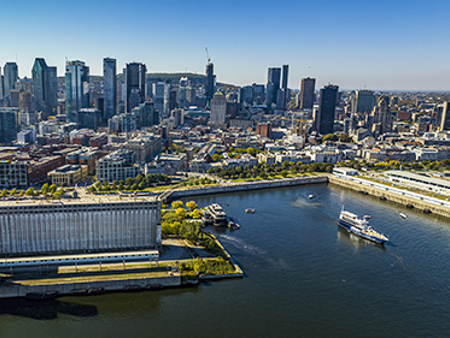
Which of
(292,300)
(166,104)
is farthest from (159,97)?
(292,300)

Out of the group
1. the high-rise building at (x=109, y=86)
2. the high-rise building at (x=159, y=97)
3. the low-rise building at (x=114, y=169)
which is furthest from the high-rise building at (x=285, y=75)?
the low-rise building at (x=114, y=169)

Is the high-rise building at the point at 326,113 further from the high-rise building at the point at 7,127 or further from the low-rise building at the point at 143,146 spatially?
the high-rise building at the point at 7,127

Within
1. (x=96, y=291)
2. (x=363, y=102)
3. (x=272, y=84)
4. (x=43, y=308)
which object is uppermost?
(x=272, y=84)

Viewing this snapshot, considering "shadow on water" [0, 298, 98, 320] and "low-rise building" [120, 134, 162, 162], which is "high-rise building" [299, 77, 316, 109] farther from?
"shadow on water" [0, 298, 98, 320]

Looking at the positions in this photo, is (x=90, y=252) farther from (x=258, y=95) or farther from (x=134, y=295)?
(x=258, y=95)

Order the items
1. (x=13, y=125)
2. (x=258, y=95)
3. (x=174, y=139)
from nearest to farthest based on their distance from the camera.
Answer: (x=13, y=125)
(x=174, y=139)
(x=258, y=95)

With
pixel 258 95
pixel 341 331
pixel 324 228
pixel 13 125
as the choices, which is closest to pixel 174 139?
pixel 13 125

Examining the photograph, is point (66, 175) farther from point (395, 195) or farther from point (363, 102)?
point (363, 102)
